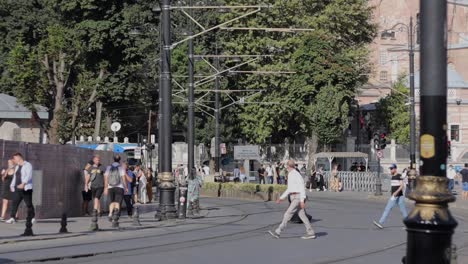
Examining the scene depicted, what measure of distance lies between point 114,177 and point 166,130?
294 centimetres

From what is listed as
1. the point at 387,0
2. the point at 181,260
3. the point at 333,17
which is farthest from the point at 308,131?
the point at 181,260

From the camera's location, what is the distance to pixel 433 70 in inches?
231

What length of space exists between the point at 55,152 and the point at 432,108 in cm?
1997

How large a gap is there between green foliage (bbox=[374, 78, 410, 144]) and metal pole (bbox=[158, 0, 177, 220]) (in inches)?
2529

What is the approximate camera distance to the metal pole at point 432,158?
5.58 m

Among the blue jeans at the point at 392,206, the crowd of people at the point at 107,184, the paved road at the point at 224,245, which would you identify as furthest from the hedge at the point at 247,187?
the blue jeans at the point at 392,206

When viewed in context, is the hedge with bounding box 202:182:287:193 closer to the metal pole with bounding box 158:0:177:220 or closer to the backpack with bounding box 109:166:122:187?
the metal pole with bounding box 158:0:177:220

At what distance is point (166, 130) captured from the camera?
24.8 meters

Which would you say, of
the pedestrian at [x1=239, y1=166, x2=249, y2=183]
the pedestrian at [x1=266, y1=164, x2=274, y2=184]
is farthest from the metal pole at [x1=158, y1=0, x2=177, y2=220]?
the pedestrian at [x1=266, y1=164, x2=274, y2=184]

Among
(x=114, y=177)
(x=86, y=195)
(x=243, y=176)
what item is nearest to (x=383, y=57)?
(x=243, y=176)

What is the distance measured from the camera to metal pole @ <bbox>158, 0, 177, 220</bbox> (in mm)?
24719

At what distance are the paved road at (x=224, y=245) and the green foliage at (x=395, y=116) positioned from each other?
6326cm

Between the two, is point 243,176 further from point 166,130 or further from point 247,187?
point 166,130

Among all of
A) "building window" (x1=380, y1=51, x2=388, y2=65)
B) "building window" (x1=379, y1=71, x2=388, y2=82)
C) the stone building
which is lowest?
the stone building
